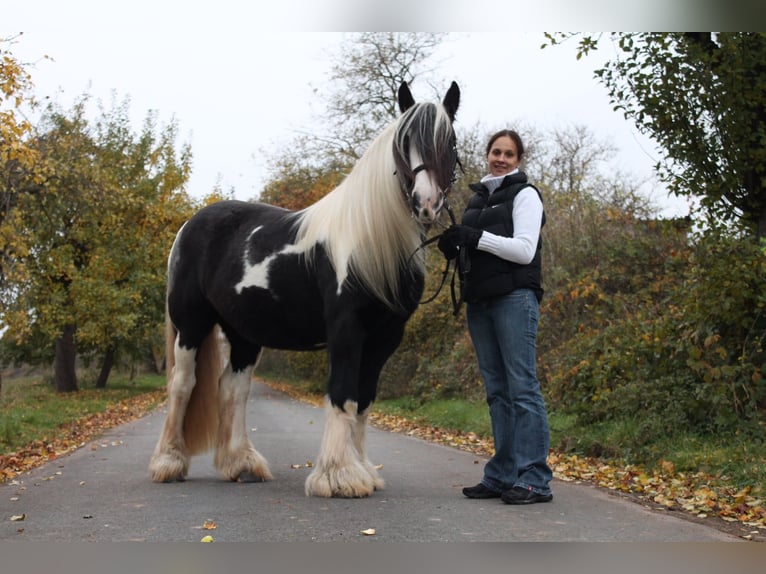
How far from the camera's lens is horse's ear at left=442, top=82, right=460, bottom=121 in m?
5.15

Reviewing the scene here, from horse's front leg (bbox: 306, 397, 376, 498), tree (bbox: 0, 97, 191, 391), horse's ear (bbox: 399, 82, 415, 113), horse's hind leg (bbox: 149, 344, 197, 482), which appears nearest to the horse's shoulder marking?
horse's hind leg (bbox: 149, 344, 197, 482)

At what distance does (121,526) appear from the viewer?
423cm

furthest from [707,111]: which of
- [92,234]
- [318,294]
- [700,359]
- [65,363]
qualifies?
[65,363]

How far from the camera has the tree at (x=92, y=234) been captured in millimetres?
15727

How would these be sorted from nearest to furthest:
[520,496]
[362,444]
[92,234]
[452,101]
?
[520,496] → [452,101] → [362,444] → [92,234]

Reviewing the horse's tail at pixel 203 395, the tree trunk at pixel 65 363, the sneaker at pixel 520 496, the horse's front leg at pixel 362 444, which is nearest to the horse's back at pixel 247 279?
the horse's tail at pixel 203 395

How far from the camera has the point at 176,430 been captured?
20.9 ft

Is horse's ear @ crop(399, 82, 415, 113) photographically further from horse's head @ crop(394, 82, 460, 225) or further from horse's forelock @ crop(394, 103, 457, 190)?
horse's forelock @ crop(394, 103, 457, 190)

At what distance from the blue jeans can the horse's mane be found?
654 mm

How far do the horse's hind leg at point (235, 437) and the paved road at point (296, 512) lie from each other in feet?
0.49

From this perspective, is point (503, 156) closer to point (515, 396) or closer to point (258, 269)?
point (515, 396)

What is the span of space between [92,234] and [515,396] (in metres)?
17.8

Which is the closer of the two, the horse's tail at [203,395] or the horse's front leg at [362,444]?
the horse's front leg at [362,444]

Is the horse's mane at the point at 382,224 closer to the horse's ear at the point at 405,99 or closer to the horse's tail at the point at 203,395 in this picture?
the horse's ear at the point at 405,99
